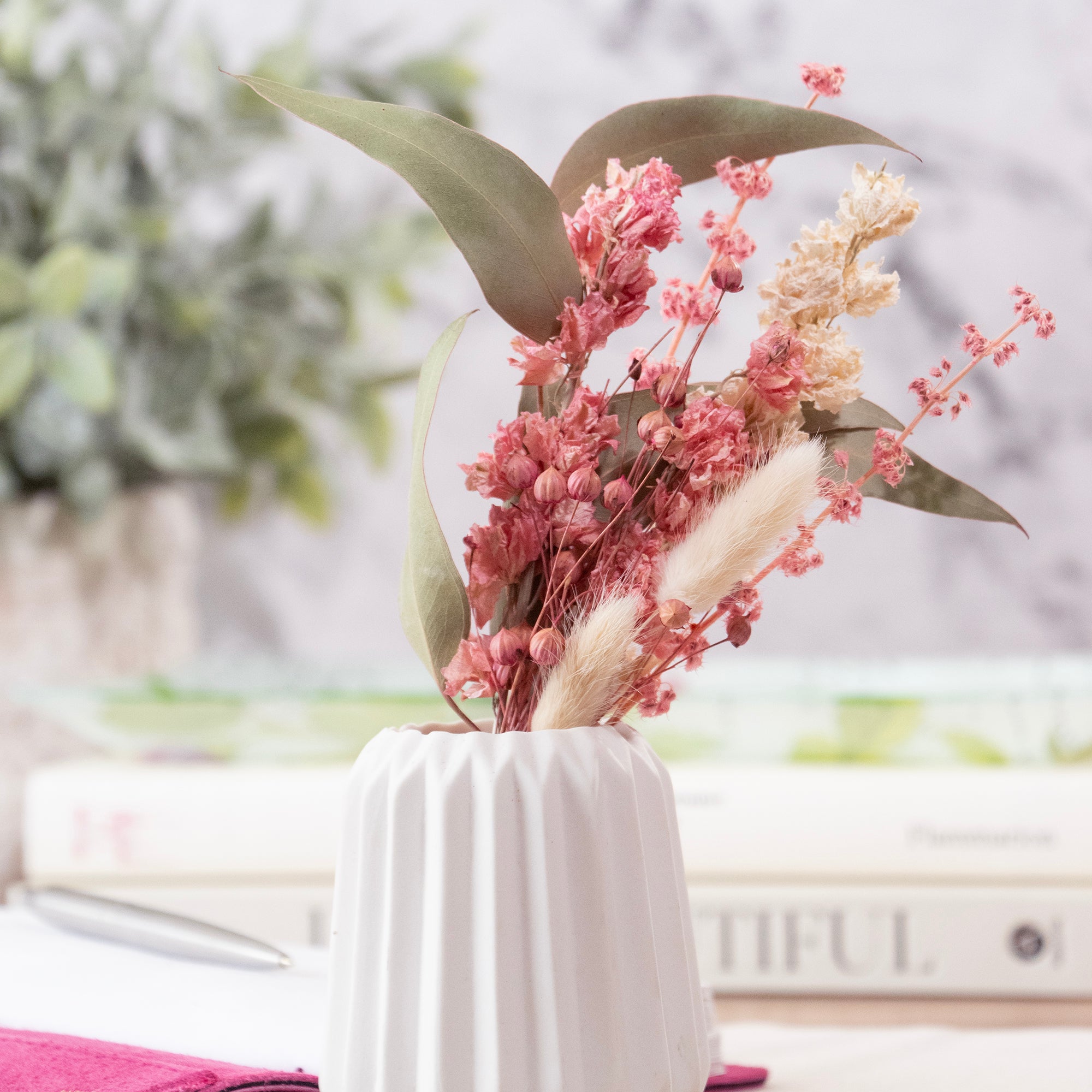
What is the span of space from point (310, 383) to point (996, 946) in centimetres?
55

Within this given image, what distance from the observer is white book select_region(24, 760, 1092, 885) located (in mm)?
437

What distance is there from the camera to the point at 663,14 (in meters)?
0.76

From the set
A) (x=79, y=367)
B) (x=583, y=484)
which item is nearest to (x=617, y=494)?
(x=583, y=484)

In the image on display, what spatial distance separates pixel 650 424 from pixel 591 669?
0.05 m

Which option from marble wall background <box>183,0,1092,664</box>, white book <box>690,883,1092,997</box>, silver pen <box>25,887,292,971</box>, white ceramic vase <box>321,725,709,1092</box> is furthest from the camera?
marble wall background <box>183,0,1092,664</box>

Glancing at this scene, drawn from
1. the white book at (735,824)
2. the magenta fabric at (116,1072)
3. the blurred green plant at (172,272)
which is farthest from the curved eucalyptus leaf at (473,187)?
the blurred green plant at (172,272)

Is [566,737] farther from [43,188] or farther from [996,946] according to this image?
[43,188]

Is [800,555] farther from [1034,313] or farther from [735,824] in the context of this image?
[735,824]

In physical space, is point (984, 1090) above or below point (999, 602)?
below

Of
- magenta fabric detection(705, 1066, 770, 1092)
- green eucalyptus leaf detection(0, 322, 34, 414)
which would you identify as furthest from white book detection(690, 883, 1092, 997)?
green eucalyptus leaf detection(0, 322, 34, 414)

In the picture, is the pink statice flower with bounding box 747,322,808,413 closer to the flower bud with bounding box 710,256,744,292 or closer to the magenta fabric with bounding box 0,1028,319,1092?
the flower bud with bounding box 710,256,744,292

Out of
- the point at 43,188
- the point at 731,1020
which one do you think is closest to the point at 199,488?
the point at 43,188

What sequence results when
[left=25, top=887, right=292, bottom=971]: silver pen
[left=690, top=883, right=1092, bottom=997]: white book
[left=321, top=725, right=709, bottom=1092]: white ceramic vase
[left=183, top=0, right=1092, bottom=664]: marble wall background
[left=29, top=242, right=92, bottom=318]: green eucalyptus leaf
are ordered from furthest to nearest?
→ [left=183, top=0, right=1092, bottom=664]: marble wall background
[left=29, top=242, right=92, bottom=318]: green eucalyptus leaf
[left=690, top=883, right=1092, bottom=997]: white book
[left=25, top=887, right=292, bottom=971]: silver pen
[left=321, top=725, right=709, bottom=1092]: white ceramic vase

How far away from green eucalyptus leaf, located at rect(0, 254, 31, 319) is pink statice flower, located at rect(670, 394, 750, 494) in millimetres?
546
